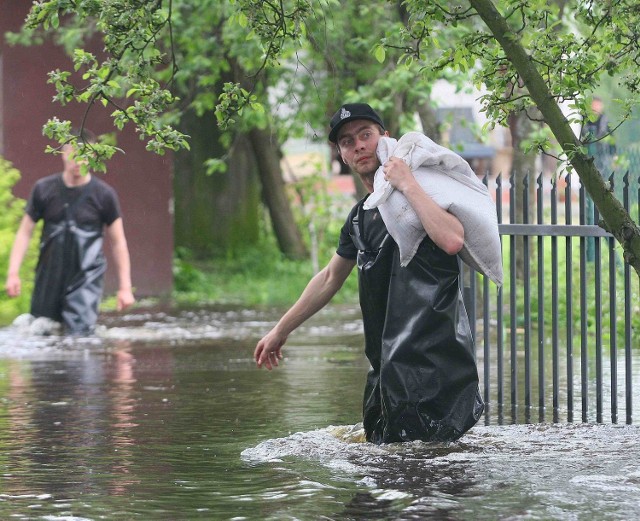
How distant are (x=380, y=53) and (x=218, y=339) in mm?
8209

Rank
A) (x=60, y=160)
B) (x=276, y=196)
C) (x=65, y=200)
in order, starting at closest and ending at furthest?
1. (x=65, y=200)
2. (x=60, y=160)
3. (x=276, y=196)

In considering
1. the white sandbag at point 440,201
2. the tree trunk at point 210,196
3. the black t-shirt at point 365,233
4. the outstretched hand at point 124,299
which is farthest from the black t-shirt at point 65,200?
the tree trunk at point 210,196

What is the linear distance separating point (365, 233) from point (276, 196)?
20.2 meters

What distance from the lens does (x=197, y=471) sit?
6.94 metres

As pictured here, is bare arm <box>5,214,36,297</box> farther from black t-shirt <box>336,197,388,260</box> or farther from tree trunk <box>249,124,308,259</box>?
tree trunk <box>249,124,308,259</box>

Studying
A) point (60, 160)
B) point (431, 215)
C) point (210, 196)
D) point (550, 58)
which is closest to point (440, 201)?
point (431, 215)

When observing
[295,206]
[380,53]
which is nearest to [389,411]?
[380,53]

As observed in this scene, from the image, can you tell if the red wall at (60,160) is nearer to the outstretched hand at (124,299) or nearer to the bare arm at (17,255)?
the bare arm at (17,255)

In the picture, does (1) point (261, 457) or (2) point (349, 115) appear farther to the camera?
(1) point (261, 457)

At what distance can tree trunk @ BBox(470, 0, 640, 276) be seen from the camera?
664cm

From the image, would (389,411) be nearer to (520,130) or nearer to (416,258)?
(416,258)

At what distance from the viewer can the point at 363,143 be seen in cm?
688

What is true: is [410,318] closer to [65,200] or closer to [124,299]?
[124,299]

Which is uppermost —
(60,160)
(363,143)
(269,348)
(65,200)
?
(60,160)
